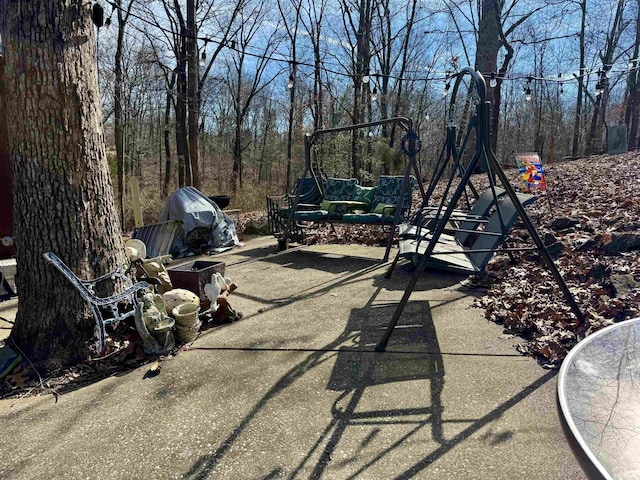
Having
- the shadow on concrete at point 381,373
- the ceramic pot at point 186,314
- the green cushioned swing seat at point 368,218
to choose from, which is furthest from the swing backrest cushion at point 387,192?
the ceramic pot at point 186,314

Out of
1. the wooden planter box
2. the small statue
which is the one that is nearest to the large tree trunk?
the wooden planter box

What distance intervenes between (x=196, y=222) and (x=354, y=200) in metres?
2.78

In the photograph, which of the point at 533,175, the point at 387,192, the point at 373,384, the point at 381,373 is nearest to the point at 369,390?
the point at 373,384

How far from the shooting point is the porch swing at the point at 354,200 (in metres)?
5.46

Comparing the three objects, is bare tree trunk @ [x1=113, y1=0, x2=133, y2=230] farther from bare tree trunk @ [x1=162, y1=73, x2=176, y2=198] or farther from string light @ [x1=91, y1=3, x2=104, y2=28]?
string light @ [x1=91, y1=3, x2=104, y2=28]

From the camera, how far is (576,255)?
13.5ft

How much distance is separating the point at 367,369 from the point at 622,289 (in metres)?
2.11

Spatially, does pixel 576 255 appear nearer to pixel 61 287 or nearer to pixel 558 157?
pixel 61 287

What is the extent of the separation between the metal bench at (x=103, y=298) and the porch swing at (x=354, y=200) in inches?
126

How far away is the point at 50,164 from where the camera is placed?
2920mm

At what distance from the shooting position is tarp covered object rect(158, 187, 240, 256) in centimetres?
716

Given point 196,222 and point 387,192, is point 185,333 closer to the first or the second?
point 387,192

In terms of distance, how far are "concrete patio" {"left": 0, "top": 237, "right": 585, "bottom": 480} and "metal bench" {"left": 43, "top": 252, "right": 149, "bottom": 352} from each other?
459 mm

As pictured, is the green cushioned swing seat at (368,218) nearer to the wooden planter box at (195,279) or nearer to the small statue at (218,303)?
the wooden planter box at (195,279)
